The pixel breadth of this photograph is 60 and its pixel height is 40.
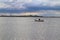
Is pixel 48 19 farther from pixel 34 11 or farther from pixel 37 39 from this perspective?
pixel 37 39

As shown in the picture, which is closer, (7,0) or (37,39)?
(37,39)

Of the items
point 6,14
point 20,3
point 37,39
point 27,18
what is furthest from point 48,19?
point 37,39

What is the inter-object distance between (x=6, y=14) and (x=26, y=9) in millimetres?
565

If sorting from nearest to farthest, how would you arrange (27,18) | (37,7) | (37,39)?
(37,39), (37,7), (27,18)

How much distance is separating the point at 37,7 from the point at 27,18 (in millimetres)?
512

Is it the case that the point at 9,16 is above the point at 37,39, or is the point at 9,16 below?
below

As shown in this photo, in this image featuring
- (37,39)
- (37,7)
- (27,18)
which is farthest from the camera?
(27,18)

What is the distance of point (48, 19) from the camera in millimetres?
4020

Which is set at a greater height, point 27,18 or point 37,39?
point 37,39

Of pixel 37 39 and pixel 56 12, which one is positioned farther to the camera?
pixel 56 12

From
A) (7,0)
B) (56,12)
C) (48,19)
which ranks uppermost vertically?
(7,0)

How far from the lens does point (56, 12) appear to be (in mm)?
3805

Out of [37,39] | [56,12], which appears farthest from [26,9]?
[37,39]

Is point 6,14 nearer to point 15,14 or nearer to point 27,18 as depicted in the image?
point 15,14
